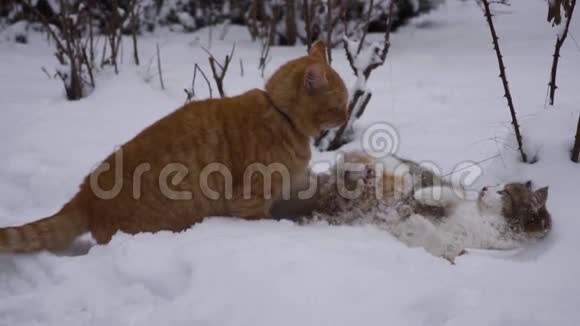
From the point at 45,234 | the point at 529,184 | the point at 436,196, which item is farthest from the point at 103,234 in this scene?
the point at 529,184

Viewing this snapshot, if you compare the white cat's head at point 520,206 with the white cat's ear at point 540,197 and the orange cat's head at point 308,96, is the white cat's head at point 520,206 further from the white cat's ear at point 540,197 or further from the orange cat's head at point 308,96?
the orange cat's head at point 308,96

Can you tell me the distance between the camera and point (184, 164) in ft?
8.43

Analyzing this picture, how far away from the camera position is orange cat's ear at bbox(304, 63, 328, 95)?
2.50 meters

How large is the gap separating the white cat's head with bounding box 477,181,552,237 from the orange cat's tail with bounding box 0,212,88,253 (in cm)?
193

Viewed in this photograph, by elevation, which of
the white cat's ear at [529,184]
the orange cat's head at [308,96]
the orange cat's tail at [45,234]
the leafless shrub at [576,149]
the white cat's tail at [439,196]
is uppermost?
the orange cat's head at [308,96]

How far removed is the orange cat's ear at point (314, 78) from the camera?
2.50 metres

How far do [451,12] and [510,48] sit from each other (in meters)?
2.49

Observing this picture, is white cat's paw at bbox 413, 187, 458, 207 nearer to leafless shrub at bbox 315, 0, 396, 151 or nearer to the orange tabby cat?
the orange tabby cat

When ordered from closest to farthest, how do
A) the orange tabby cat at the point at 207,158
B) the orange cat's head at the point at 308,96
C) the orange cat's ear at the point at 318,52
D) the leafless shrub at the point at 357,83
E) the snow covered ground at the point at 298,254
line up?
1. the snow covered ground at the point at 298,254
2. the orange tabby cat at the point at 207,158
3. the orange cat's head at the point at 308,96
4. the orange cat's ear at the point at 318,52
5. the leafless shrub at the point at 357,83

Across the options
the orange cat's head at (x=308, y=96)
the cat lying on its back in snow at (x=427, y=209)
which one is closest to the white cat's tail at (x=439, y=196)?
the cat lying on its back in snow at (x=427, y=209)

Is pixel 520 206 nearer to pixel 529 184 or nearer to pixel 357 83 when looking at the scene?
pixel 529 184

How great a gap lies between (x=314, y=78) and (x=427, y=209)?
2.84 ft

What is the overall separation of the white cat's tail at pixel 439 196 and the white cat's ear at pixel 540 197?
1.21 ft

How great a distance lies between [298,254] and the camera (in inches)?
82.0
